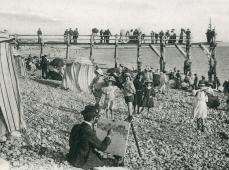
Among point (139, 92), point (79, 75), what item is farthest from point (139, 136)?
point (79, 75)

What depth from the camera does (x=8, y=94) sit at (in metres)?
9.12

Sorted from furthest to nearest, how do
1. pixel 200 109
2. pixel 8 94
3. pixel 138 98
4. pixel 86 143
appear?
pixel 138 98, pixel 200 109, pixel 8 94, pixel 86 143

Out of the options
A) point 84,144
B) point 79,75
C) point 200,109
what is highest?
point 79,75

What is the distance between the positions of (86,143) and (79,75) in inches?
587

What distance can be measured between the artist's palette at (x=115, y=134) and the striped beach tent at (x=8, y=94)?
2.03 m

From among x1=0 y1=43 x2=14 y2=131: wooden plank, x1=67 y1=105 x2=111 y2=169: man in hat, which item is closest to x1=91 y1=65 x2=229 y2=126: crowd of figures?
x1=0 y1=43 x2=14 y2=131: wooden plank

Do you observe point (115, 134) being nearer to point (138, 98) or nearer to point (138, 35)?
point (138, 98)

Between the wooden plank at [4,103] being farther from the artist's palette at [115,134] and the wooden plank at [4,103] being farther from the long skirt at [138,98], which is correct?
the long skirt at [138,98]

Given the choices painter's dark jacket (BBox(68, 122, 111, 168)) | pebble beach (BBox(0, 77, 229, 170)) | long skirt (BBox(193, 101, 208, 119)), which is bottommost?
pebble beach (BBox(0, 77, 229, 170))

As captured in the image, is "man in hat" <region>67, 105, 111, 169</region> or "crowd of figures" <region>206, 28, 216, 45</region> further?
"crowd of figures" <region>206, 28, 216, 45</region>

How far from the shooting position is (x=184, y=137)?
1399 cm

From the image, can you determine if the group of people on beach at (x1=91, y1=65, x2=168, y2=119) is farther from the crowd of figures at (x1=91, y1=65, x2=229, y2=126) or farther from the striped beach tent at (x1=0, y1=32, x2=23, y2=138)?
the striped beach tent at (x1=0, y1=32, x2=23, y2=138)

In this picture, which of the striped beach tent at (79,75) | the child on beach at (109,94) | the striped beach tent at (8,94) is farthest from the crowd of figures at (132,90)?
the striped beach tent at (8,94)

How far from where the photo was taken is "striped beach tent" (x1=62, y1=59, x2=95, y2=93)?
22.0 meters
